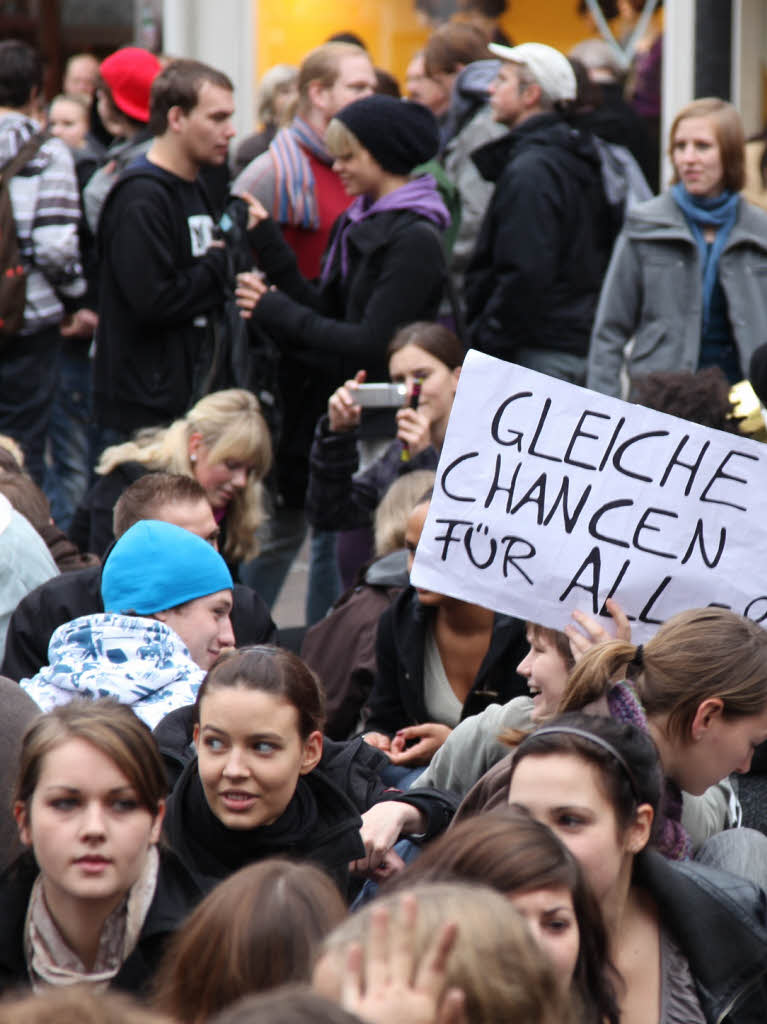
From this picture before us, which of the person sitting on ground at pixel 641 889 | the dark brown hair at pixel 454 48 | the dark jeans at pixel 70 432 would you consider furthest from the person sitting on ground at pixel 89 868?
the dark brown hair at pixel 454 48

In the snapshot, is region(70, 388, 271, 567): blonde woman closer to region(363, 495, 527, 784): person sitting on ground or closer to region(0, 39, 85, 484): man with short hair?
region(363, 495, 527, 784): person sitting on ground

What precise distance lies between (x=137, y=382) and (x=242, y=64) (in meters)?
4.50

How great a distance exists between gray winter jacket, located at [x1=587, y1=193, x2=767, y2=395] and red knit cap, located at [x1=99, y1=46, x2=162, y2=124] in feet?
8.51

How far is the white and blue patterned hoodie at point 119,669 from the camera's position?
405 centimetres

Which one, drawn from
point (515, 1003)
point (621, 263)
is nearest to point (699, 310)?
point (621, 263)

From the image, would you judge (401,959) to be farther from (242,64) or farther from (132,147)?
(242,64)

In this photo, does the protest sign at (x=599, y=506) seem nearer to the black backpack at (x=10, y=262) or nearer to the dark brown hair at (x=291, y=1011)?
the dark brown hair at (x=291, y=1011)

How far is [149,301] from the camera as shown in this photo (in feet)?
22.2

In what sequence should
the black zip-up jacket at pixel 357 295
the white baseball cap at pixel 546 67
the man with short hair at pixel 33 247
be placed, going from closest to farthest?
the black zip-up jacket at pixel 357 295 → the white baseball cap at pixel 546 67 → the man with short hair at pixel 33 247

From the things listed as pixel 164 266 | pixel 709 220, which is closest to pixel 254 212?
pixel 164 266

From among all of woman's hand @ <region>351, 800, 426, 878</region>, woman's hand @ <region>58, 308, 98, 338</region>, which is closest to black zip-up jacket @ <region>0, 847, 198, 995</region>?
woman's hand @ <region>351, 800, 426, 878</region>

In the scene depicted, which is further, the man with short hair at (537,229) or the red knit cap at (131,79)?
the red knit cap at (131,79)

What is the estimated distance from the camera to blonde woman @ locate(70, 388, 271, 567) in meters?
6.07

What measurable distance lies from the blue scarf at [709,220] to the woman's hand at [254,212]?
4.99ft
